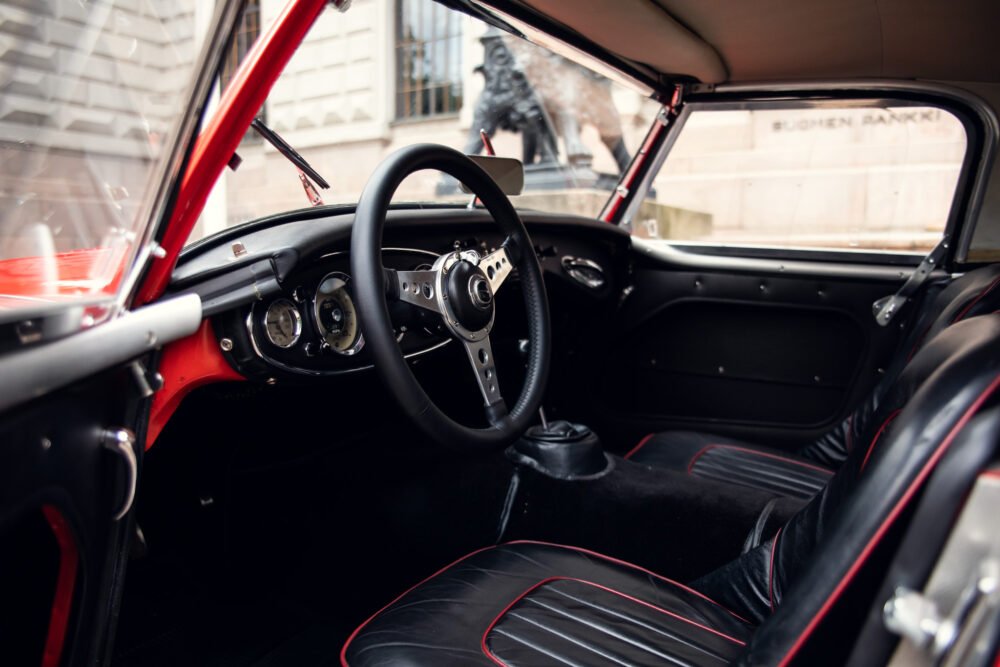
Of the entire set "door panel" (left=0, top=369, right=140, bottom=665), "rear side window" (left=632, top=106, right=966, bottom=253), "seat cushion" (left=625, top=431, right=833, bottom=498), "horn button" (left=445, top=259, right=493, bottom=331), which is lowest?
"seat cushion" (left=625, top=431, right=833, bottom=498)

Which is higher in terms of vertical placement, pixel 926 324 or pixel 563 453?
pixel 926 324

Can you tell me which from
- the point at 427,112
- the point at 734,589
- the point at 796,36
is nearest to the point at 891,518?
the point at 734,589

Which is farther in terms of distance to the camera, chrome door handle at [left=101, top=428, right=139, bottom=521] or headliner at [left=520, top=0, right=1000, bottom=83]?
headliner at [left=520, top=0, right=1000, bottom=83]

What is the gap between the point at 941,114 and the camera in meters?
2.49

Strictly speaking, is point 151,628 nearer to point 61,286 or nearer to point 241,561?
point 241,561

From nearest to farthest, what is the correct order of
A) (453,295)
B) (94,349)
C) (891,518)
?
1. (891,518)
2. (94,349)
3. (453,295)

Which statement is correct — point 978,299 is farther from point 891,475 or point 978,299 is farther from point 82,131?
point 82,131

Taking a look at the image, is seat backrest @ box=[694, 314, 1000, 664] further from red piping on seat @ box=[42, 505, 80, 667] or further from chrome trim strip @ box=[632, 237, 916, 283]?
chrome trim strip @ box=[632, 237, 916, 283]

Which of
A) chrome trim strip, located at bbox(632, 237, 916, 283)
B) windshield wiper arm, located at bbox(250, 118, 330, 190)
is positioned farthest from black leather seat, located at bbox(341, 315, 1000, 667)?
chrome trim strip, located at bbox(632, 237, 916, 283)

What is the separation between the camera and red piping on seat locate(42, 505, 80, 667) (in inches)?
40.8

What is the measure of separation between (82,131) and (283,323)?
504 mm

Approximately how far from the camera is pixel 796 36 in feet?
6.99

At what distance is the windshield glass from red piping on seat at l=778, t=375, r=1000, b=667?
92cm

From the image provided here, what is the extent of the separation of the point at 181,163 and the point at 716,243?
2.23 m
